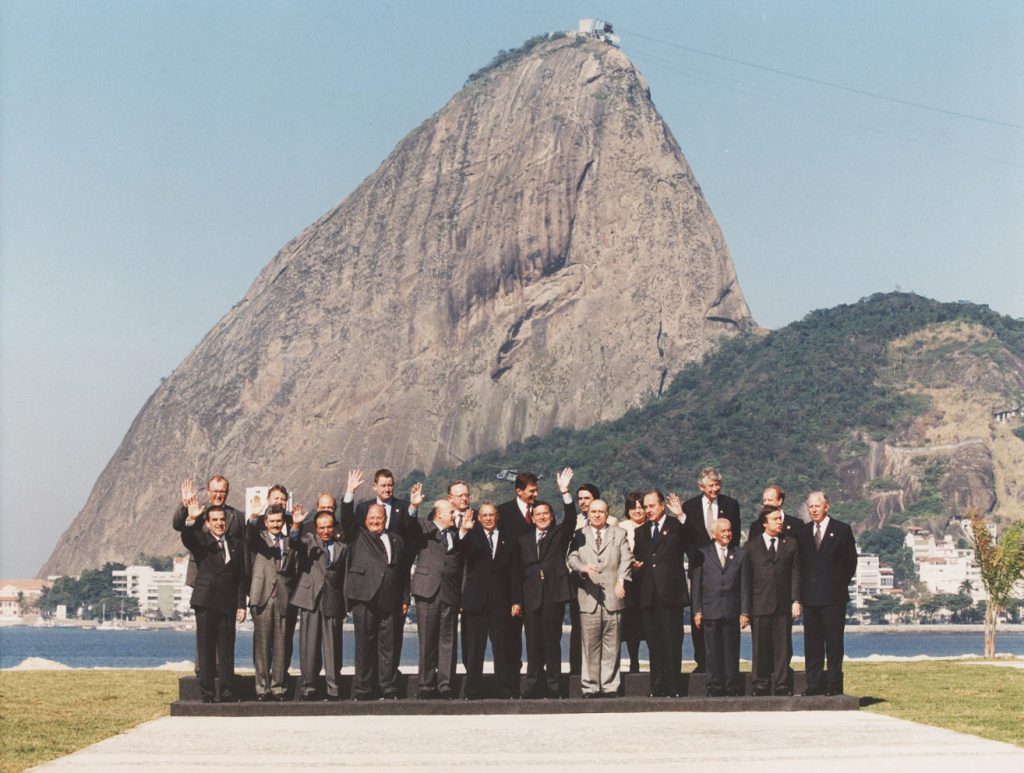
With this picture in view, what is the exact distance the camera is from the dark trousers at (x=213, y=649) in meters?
14.6

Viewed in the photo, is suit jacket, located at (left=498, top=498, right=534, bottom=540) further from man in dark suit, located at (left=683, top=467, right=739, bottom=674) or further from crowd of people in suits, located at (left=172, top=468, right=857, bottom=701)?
man in dark suit, located at (left=683, top=467, right=739, bottom=674)

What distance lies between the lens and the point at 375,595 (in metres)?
14.8

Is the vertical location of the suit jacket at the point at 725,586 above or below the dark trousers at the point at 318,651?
above

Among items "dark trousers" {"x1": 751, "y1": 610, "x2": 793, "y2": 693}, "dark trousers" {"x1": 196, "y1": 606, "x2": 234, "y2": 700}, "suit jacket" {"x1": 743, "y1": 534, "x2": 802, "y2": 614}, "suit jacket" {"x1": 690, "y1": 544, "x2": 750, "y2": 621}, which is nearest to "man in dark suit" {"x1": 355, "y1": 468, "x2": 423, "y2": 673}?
"dark trousers" {"x1": 196, "y1": 606, "x2": 234, "y2": 700}

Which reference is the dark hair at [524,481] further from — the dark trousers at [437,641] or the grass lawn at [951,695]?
the grass lawn at [951,695]

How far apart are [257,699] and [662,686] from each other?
3715 millimetres

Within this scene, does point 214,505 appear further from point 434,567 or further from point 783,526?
point 783,526

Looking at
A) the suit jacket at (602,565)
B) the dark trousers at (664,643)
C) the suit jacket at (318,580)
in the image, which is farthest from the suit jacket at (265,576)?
the dark trousers at (664,643)

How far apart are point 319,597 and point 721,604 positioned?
12.2 feet

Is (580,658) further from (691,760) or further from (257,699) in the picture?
(691,760)

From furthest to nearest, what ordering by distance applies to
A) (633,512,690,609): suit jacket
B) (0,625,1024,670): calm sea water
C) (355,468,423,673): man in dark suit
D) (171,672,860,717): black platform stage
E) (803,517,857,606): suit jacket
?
1. (0,625,1024,670): calm sea water
2. (633,512,690,609): suit jacket
3. (803,517,857,606): suit jacket
4. (355,468,423,673): man in dark suit
5. (171,672,860,717): black platform stage

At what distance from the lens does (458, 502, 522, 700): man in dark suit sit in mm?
15211

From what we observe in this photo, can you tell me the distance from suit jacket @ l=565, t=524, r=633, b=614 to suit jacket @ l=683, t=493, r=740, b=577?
0.85m

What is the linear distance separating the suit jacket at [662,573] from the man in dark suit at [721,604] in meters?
0.18
